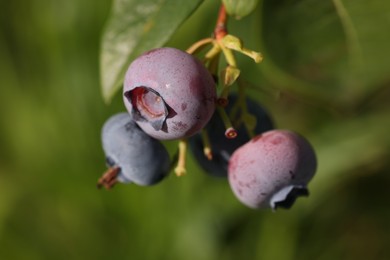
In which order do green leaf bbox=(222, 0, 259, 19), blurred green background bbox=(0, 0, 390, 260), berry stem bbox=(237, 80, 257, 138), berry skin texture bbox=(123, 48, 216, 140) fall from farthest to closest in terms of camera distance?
blurred green background bbox=(0, 0, 390, 260) → berry stem bbox=(237, 80, 257, 138) → green leaf bbox=(222, 0, 259, 19) → berry skin texture bbox=(123, 48, 216, 140)

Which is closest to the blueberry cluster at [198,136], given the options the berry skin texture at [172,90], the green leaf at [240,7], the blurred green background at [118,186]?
the berry skin texture at [172,90]

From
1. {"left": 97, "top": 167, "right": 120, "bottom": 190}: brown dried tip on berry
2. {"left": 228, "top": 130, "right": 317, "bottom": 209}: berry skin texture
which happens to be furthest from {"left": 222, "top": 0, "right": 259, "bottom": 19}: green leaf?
{"left": 97, "top": 167, "right": 120, "bottom": 190}: brown dried tip on berry

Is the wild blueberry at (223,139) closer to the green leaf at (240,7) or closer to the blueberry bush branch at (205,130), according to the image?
the blueberry bush branch at (205,130)

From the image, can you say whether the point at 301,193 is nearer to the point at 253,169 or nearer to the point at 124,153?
the point at 253,169

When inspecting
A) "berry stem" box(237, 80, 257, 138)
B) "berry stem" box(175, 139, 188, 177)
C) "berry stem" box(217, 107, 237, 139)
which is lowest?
"berry stem" box(237, 80, 257, 138)

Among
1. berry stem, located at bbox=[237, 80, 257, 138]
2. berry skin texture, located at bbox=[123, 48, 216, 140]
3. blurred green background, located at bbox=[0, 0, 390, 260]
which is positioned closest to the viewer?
berry skin texture, located at bbox=[123, 48, 216, 140]

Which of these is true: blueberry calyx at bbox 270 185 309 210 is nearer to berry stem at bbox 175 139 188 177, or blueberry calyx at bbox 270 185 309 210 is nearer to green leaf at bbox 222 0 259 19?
berry stem at bbox 175 139 188 177

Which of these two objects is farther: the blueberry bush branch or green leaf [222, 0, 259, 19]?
green leaf [222, 0, 259, 19]

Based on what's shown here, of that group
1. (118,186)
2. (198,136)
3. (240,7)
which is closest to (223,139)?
(198,136)
